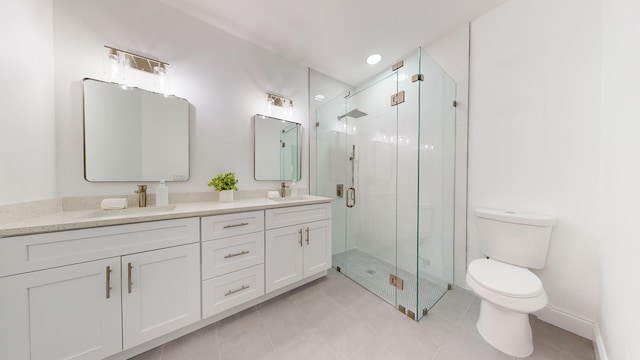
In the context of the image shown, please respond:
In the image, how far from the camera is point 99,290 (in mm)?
1041

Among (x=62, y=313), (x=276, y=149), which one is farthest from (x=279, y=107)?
(x=62, y=313)

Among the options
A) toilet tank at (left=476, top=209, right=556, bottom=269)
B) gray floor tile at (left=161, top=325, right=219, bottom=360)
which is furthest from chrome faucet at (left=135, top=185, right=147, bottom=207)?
toilet tank at (left=476, top=209, right=556, bottom=269)

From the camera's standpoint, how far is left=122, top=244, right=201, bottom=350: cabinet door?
1.11 metres

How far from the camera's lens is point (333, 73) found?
8.54ft

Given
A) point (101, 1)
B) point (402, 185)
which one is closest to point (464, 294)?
point (402, 185)

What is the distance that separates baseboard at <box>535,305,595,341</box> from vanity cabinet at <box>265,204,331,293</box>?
1747mm

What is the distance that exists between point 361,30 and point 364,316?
8.46ft

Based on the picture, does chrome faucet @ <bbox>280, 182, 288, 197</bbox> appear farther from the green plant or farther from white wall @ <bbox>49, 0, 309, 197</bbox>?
the green plant

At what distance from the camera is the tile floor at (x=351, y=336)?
122 cm

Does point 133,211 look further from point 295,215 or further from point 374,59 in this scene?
point 374,59

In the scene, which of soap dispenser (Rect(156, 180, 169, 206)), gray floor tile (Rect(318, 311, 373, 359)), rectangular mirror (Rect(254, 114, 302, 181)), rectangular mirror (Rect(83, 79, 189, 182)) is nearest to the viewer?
gray floor tile (Rect(318, 311, 373, 359))

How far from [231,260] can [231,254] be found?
0.16 ft

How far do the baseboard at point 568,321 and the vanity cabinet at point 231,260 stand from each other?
222 cm

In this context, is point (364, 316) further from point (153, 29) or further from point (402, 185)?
point (153, 29)
